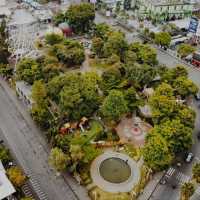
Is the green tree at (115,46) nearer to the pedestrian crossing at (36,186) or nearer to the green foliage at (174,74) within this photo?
the green foliage at (174,74)

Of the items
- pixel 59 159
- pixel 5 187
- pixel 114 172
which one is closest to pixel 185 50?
pixel 114 172

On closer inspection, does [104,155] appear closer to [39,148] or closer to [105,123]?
[105,123]

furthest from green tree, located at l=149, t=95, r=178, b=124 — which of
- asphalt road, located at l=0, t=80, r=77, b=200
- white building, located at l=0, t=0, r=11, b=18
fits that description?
white building, located at l=0, t=0, r=11, b=18

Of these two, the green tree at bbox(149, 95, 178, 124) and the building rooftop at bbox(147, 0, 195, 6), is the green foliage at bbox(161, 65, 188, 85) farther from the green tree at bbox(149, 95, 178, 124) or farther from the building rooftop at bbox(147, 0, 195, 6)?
the building rooftop at bbox(147, 0, 195, 6)

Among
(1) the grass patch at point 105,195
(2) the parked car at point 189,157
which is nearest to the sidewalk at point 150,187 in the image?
(1) the grass patch at point 105,195

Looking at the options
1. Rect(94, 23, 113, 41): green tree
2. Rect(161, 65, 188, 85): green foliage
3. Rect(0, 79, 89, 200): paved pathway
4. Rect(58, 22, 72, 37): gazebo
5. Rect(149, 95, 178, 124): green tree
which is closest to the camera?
Rect(0, 79, 89, 200): paved pathway

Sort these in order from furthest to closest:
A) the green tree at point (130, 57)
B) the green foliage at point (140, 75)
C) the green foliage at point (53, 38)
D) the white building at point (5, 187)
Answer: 1. the green foliage at point (53, 38)
2. the green tree at point (130, 57)
3. the green foliage at point (140, 75)
4. the white building at point (5, 187)
